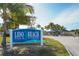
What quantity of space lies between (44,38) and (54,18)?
0.24 m

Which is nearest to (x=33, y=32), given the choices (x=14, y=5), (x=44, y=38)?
(x=44, y=38)

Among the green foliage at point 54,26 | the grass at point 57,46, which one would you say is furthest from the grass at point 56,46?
the green foliage at point 54,26

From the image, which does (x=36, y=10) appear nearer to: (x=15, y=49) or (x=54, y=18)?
(x=54, y=18)

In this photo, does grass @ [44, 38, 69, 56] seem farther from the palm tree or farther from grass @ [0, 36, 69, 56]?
the palm tree

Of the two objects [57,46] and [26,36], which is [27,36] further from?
[57,46]

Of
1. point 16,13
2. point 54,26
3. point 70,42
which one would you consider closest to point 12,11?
point 16,13

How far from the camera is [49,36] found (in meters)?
3.54

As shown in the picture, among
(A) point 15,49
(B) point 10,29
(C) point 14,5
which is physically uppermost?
(C) point 14,5

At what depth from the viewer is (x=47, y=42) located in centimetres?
354

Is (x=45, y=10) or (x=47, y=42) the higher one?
(x=45, y=10)

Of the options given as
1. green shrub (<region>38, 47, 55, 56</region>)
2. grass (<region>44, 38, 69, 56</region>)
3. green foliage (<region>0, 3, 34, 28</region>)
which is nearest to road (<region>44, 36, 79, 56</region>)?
grass (<region>44, 38, 69, 56</region>)

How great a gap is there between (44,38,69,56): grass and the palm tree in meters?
0.38

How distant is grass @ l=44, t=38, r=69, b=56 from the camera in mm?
3520

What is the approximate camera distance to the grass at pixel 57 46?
352cm
